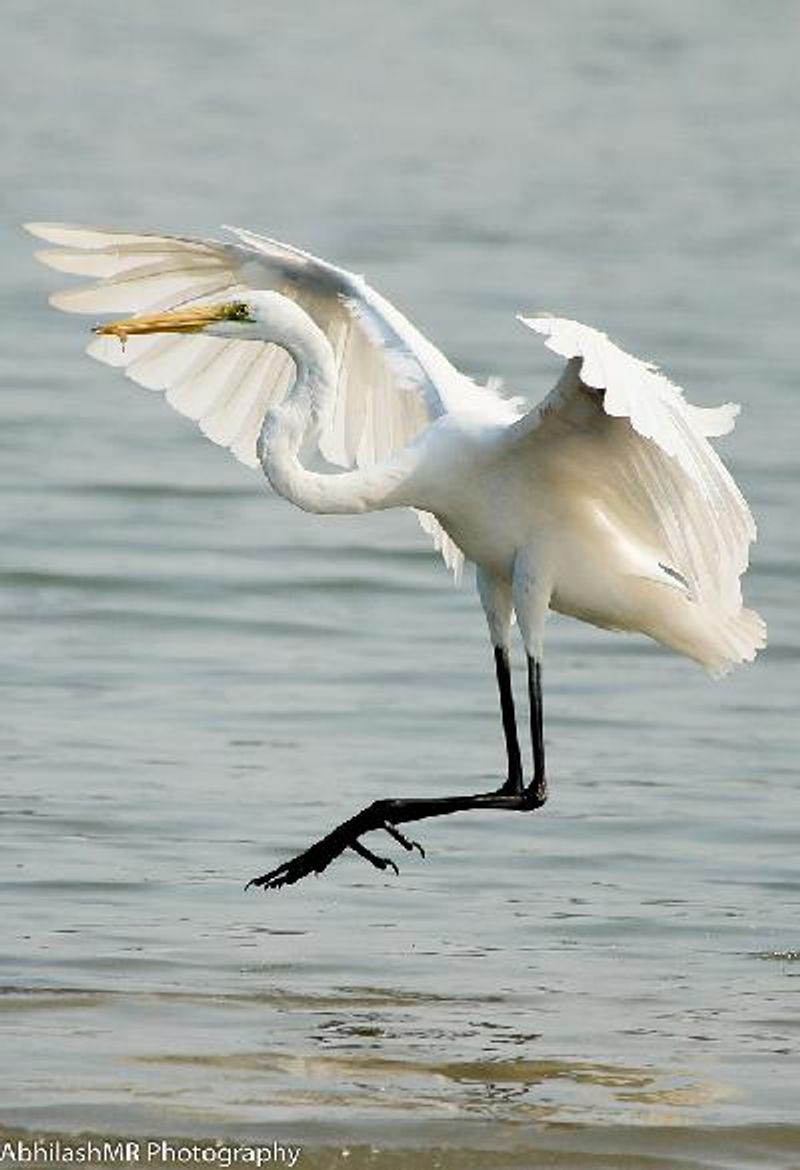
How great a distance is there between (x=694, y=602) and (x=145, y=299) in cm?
200

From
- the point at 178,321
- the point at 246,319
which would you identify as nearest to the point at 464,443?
the point at 246,319

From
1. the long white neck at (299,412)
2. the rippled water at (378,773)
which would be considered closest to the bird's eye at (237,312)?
the long white neck at (299,412)

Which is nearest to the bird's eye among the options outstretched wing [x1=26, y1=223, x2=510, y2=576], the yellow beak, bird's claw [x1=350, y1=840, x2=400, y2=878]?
the yellow beak

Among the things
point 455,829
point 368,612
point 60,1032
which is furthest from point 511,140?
point 60,1032

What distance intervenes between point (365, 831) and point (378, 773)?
6.23 ft

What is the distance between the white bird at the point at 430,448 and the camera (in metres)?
9.43

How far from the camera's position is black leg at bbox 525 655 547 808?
33.8ft

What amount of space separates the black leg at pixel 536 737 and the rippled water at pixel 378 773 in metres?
0.32

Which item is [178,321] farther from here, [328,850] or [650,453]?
[328,850]

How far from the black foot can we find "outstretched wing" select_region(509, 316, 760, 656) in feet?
3.23

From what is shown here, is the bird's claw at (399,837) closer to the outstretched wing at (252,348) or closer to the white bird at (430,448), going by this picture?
the white bird at (430,448)

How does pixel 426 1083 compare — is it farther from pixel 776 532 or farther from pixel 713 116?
pixel 713 116

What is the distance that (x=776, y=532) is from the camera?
16.2m

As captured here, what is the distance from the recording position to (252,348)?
424 inches
